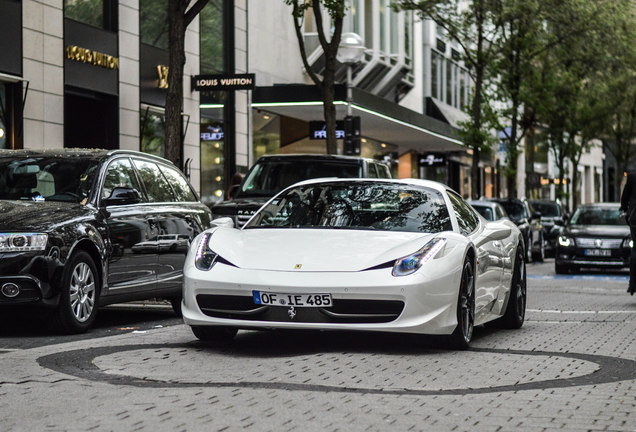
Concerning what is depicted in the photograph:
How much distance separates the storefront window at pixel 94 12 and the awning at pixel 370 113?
8324 millimetres

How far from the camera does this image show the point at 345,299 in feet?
26.7

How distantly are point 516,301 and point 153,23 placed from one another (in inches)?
727

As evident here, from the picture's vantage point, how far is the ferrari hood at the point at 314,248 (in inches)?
327

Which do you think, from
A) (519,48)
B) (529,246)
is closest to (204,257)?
(529,246)

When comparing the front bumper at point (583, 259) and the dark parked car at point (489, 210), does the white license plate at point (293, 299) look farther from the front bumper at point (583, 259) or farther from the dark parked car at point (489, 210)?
the dark parked car at point (489, 210)

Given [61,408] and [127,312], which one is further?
[127,312]

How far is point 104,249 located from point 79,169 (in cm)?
90

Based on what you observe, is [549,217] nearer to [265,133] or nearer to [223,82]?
[265,133]

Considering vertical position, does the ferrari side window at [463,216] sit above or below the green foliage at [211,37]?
below

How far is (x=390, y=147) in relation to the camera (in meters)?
52.1

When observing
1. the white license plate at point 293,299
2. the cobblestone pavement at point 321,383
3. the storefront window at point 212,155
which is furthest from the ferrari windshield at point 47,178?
the storefront window at point 212,155

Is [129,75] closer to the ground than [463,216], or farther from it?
farther from it

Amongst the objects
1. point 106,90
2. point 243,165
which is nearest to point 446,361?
point 106,90

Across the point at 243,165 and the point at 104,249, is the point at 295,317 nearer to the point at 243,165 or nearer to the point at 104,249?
the point at 104,249
